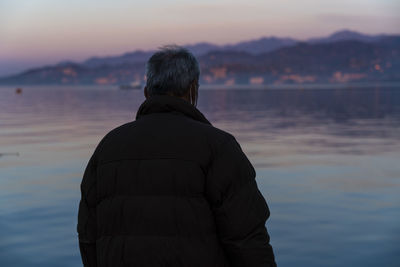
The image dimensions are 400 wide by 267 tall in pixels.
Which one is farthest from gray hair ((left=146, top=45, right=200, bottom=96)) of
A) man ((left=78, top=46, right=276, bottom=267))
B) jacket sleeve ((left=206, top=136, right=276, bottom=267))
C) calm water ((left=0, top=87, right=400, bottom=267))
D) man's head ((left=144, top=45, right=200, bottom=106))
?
calm water ((left=0, top=87, right=400, bottom=267))

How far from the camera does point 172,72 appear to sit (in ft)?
10.0

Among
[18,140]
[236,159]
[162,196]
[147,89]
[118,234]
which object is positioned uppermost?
[147,89]

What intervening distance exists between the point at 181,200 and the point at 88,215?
0.61 m

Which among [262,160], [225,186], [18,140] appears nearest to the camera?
[225,186]

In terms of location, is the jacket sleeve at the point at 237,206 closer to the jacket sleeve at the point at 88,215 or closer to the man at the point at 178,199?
the man at the point at 178,199

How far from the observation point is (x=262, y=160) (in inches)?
710

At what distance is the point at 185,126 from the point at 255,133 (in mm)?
25089

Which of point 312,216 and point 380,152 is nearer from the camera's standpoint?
point 312,216

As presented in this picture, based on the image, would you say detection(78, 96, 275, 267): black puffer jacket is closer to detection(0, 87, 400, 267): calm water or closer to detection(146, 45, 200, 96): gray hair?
detection(146, 45, 200, 96): gray hair

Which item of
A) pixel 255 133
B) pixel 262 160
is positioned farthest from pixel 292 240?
pixel 255 133

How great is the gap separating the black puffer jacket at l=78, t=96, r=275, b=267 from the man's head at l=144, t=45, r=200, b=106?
21cm

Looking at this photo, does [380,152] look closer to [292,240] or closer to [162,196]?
[292,240]

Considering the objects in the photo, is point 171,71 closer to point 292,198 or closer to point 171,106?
point 171,106

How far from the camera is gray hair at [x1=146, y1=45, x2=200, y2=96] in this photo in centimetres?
306
